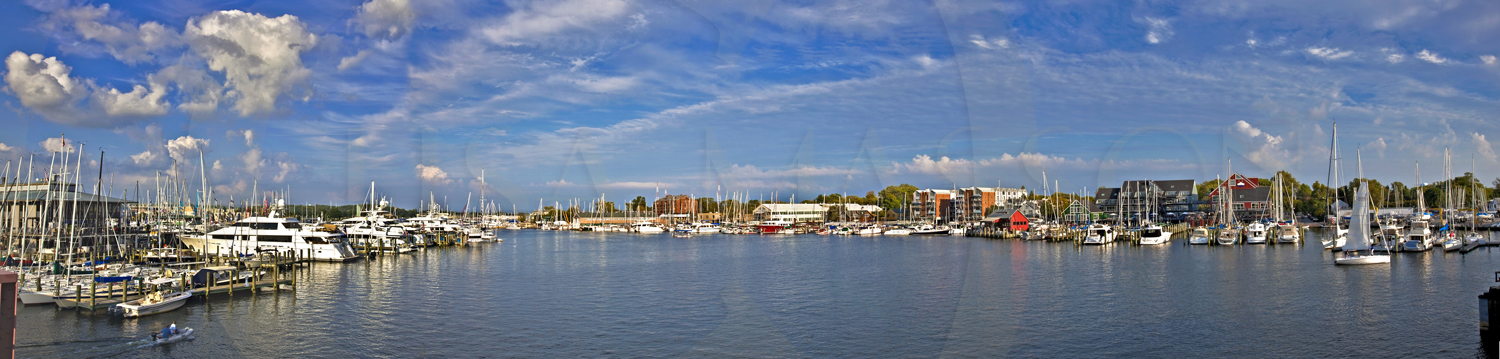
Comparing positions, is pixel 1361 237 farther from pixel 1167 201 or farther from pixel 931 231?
pixel 1167 201

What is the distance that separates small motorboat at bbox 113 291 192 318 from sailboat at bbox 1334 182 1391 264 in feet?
183

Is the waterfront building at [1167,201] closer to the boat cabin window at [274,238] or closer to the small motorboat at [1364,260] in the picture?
the small motorboat at [1364,260]

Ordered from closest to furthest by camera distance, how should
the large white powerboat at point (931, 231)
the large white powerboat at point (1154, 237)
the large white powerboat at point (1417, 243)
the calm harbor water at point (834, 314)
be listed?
the calm harbor water at point (834, 314), the large white powerboat at point (1417, 243), the large white powerboat at point (1154, 237), the large white powerboat at point (931, 231)

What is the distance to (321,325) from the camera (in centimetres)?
2845

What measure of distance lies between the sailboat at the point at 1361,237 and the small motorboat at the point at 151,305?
5563cm

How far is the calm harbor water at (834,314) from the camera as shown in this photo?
2398 centimetres

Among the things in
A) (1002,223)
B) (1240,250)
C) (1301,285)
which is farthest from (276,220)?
(1002,223)

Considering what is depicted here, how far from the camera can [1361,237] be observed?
151ft

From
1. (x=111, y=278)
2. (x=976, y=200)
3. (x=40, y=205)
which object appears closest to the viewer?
(x=111, y=278)

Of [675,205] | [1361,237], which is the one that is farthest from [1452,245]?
[675,205]

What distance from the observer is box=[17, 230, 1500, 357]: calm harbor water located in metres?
24.0

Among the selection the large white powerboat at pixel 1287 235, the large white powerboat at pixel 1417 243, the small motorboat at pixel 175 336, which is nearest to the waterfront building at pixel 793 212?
the large white powerboat at pixel 1287 235

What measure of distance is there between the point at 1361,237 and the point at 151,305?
190ft

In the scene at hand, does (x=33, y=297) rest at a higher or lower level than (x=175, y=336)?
higher
